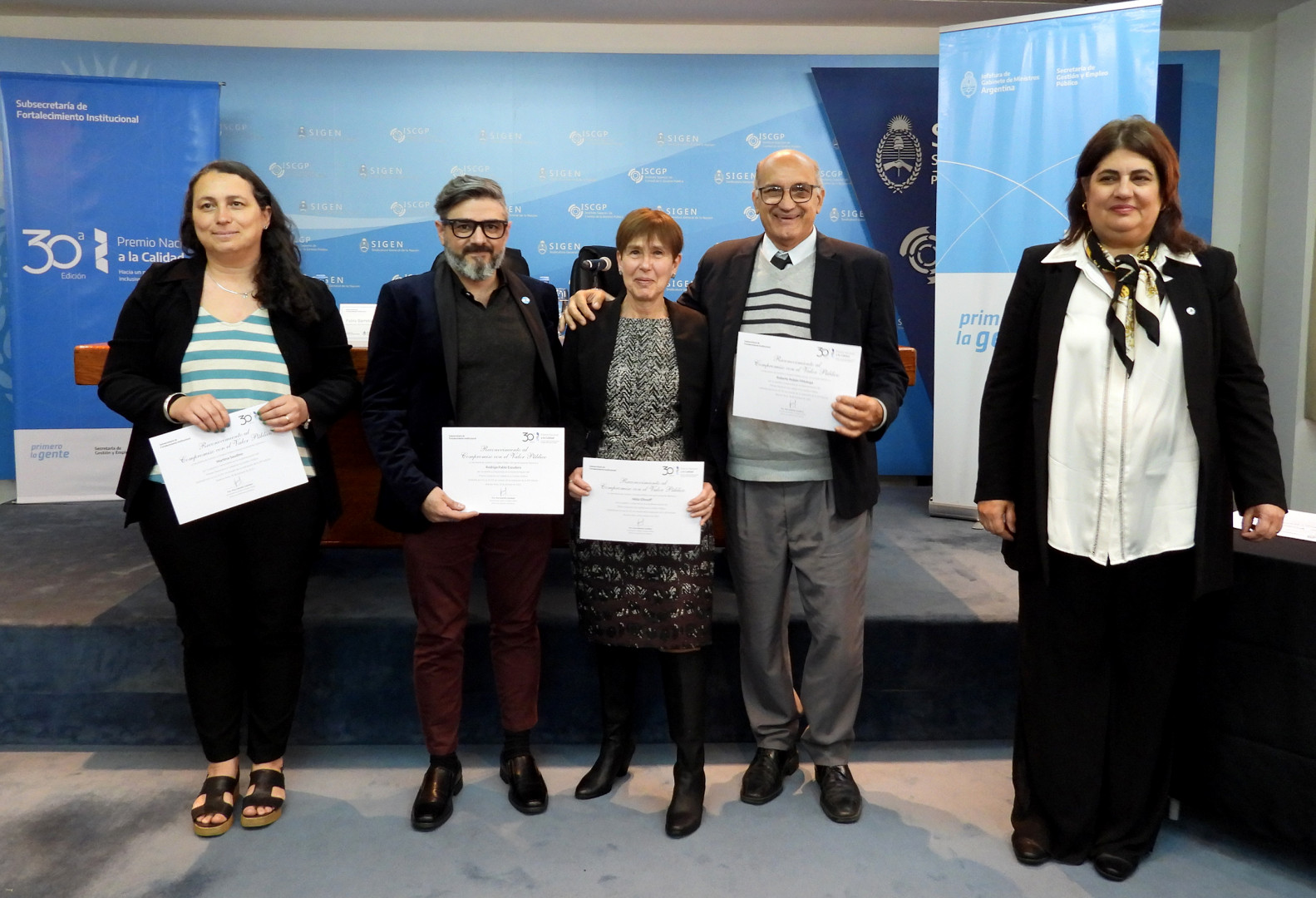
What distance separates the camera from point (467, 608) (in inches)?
86.9

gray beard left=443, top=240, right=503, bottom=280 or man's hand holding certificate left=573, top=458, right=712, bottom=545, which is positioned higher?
gray beard left=443, top=240, right=503, bottom=280

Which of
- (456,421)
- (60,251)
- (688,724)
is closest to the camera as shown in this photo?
(456,421)

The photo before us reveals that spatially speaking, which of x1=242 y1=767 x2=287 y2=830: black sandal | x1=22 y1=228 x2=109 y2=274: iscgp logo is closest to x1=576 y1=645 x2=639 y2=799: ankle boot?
x1=242 y1=767 x2=287 y2=830: black sandal

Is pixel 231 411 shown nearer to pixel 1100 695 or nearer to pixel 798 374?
pixel 798 374

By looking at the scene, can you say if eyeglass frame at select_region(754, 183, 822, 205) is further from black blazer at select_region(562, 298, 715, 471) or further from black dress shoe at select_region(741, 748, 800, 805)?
black dress shoe at select_region(741, 748, 800, 805)

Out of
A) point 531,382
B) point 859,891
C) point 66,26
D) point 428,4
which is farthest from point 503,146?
point 859,891

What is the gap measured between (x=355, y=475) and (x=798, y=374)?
1.77 meters

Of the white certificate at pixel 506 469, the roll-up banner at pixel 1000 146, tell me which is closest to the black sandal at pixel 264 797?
the white certificate at pixel 506 469

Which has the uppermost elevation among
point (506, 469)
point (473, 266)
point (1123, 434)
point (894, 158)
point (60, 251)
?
point (894, 158)

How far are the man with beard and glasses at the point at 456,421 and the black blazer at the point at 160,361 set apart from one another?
184mm

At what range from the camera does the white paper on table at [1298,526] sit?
82.0 inches

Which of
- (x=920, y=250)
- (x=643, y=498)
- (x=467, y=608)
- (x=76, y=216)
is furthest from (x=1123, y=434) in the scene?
(x=76, y=216)

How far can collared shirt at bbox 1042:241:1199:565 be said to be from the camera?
180 centimetres

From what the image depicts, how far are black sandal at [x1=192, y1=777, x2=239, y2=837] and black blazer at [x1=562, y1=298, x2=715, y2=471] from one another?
1138 millimetres
